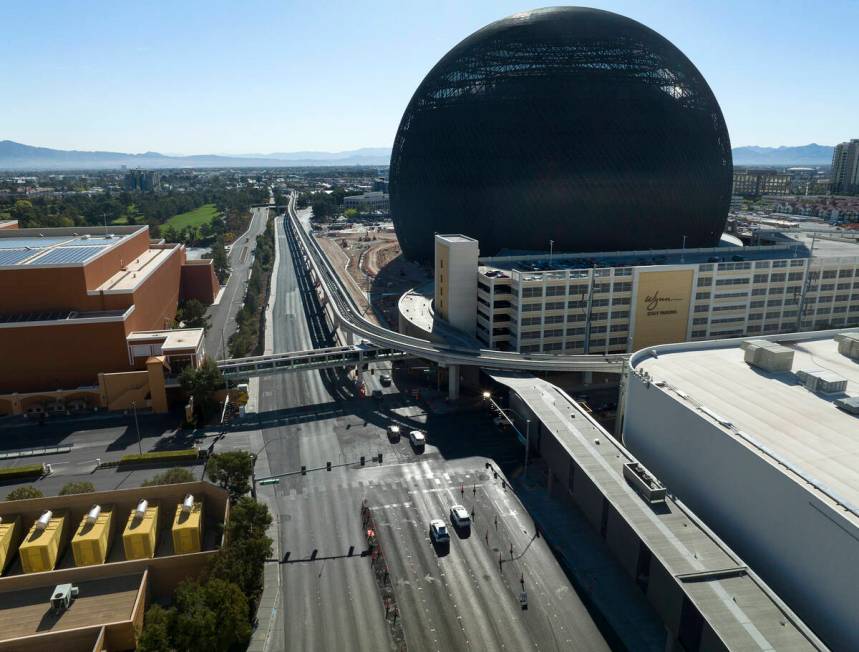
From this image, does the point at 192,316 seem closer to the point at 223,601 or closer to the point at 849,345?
the point at 223,601

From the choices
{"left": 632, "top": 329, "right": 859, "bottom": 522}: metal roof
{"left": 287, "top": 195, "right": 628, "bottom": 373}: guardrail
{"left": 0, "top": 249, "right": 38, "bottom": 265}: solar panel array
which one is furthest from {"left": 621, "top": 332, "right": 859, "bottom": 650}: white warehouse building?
{"left": 0, "top": 249, "right": 38, "bottom": 265}: solar panel array

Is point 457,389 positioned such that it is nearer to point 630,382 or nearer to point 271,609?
point 630,382

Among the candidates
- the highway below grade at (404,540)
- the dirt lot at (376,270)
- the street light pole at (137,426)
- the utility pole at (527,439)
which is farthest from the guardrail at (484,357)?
the street light pole at (137,426)

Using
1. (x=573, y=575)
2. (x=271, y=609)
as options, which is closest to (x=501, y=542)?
(x=573, y=575)

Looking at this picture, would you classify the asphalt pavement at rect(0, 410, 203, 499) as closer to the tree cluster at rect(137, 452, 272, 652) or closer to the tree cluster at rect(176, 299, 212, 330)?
the tree cluster at rect(137, 452, 272, 652)

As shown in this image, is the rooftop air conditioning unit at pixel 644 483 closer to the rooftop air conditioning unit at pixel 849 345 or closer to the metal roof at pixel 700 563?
the metal roof at pixel 700 563
